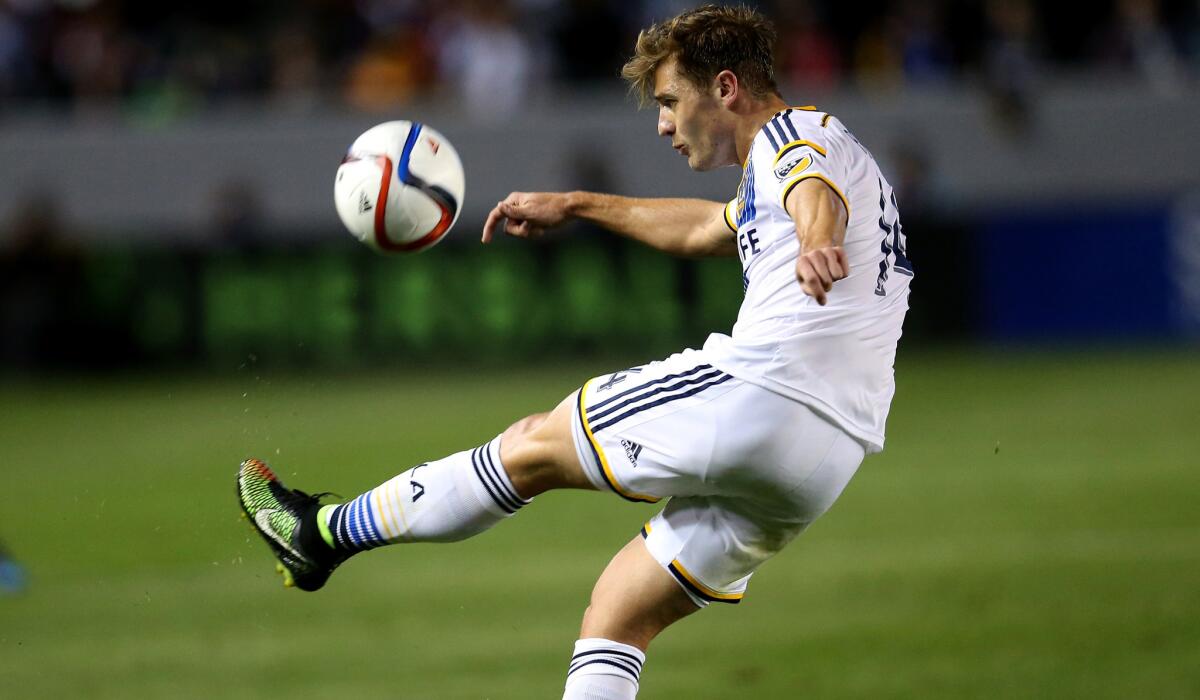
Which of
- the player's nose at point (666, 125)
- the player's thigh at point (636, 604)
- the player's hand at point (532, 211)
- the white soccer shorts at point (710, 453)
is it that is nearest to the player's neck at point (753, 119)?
the player's nose at point (666, 125)

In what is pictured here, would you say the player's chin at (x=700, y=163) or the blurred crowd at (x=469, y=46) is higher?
the blurred crowd at (x=469, y=46)

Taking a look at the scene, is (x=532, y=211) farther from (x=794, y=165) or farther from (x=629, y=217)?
(x=794, y=165)

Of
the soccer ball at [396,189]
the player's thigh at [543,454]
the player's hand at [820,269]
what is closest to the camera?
the player's hand at [820,269]

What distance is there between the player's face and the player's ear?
0.08 ft

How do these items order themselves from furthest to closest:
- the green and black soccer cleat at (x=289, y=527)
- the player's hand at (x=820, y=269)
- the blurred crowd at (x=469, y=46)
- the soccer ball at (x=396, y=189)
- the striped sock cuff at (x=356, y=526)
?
1. the blurred crowd at (x=469, y=46)
2. the soccer ball at (x=396, y=189)
3. the green and black soccer cleat at (x=289, y=527)
4. the striped sock cuff at (x=356, y=526)
5. the player's hand at (x=820, y=269)

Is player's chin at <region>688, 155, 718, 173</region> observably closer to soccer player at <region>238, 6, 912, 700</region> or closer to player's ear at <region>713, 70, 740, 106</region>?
soccer player at <region>238, 6, 912, 700</region>

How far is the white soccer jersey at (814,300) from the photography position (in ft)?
16.2

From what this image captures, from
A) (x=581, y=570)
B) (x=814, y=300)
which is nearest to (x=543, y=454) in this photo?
(x=814, y=300)

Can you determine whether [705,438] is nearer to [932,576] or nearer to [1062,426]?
[932,576]

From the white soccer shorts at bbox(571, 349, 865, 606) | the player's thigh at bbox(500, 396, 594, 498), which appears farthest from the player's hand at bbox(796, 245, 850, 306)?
the player's thigh at bbox(500, 396, 594, 498)

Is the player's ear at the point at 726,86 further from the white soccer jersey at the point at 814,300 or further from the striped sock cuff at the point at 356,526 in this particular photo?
the striped sock cuff at the point at 356,526

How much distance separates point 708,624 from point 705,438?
11.8 ft

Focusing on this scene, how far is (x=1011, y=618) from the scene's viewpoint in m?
7.89

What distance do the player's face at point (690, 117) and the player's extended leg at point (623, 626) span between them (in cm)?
126
